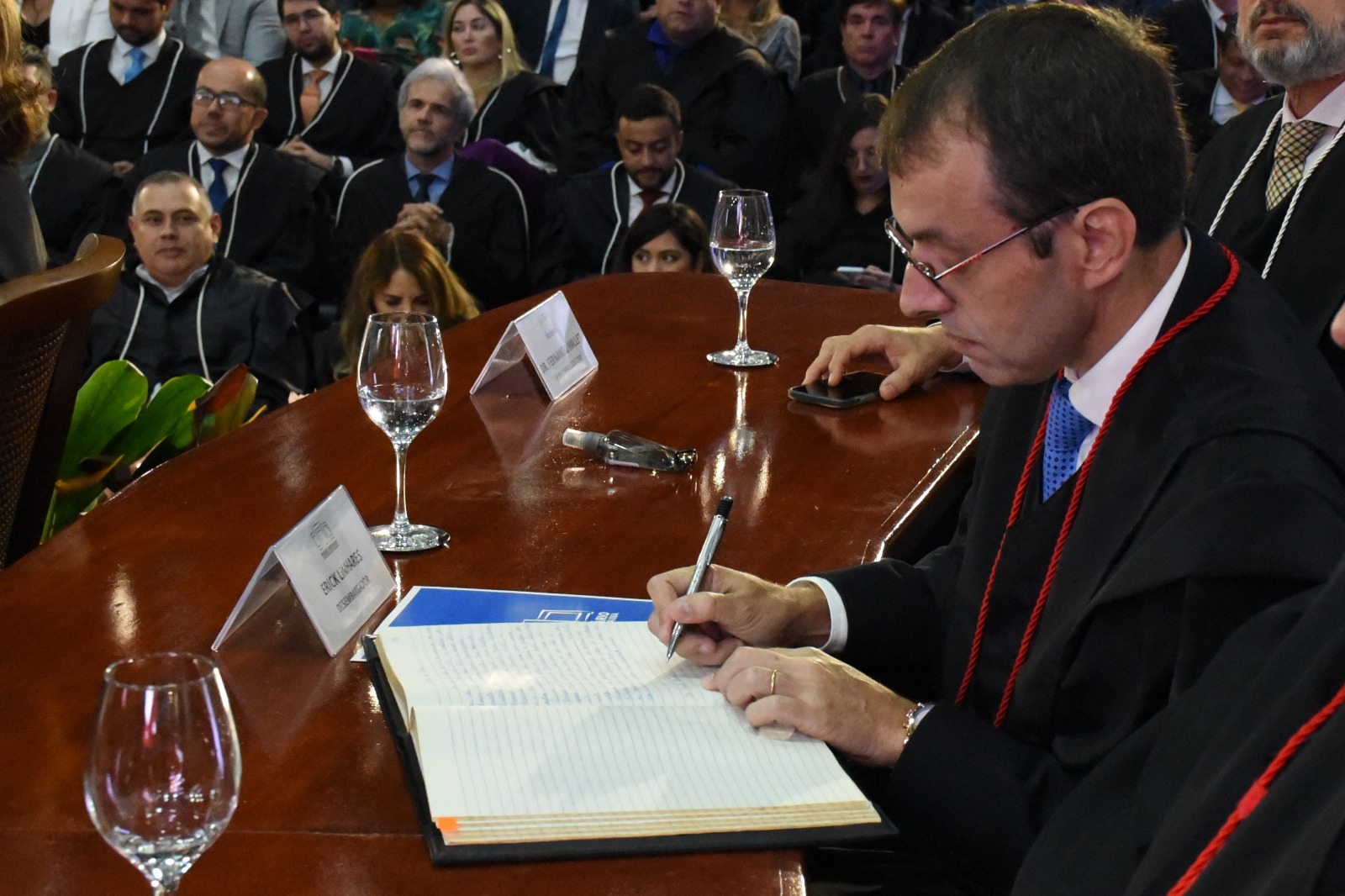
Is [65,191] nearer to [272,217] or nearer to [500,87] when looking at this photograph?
[272,217]

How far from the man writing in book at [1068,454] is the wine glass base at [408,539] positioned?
30 cm

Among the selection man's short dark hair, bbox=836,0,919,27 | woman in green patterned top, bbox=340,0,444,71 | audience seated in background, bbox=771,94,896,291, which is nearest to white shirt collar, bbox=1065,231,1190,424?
audience seated in background, bbox=771,94,896,291

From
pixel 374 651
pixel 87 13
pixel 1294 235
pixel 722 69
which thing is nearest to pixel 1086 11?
pixel 374 651

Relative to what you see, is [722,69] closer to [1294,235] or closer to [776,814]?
[1294,235]

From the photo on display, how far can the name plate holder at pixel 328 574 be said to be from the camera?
49.1 inches

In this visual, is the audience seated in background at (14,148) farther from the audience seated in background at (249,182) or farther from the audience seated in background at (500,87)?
the audience seated in background at (500,87)

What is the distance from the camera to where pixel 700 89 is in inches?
212

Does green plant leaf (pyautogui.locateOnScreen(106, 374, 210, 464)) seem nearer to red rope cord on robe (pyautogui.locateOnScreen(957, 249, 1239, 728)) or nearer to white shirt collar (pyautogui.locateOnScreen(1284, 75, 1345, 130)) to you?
red rope cord on robe (pyautogui.locateOnScreen(957, 249, 1239, 728))

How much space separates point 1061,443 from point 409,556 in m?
0.62

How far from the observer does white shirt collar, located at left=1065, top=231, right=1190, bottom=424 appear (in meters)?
1.30

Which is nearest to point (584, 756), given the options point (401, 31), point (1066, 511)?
point (1066, 511)

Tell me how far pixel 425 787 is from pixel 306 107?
17.0 feet

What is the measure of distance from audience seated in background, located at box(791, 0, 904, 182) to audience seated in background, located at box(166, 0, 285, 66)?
90.2 inches

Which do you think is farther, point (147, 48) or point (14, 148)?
point (147, 48)
